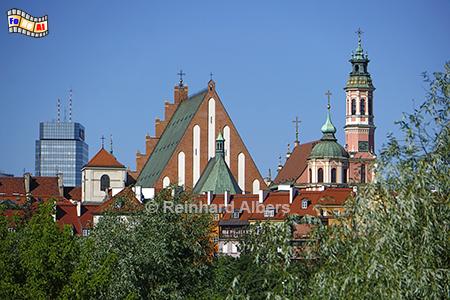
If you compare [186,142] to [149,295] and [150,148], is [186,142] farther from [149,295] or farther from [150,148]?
[149,295]

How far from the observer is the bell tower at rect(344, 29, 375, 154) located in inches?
6417

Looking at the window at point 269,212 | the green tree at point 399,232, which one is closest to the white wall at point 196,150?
the window at point 269,212

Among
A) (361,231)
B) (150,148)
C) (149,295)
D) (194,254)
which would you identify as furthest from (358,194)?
(150,148)

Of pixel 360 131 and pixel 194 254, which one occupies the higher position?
pixel 360 131

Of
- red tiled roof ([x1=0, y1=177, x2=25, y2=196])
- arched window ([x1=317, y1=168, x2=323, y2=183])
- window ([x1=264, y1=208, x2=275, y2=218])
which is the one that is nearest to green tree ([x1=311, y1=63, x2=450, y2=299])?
window ([x1=264, y1=208, x2=275, y2=218])

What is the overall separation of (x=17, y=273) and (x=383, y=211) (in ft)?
40.6

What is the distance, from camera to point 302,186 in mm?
142375

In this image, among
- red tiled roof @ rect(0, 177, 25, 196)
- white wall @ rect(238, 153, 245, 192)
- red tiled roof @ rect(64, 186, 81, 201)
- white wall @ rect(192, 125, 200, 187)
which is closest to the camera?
red tiled roof @ rect(0, 177, 25, 196)

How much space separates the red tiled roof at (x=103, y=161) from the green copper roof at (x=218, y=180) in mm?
12021

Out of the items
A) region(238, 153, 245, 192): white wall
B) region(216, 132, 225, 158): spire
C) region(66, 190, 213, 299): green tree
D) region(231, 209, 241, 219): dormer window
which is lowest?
region(66, 190, 213, 299): green tree

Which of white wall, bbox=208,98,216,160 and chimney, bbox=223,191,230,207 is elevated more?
white wall, bbox=208,98,216,160

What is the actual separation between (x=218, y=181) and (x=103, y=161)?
1770cm

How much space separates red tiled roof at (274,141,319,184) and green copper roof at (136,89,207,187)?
19.4 metres

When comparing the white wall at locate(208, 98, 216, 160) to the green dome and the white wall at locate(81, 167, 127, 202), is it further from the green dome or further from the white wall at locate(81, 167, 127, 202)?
the green dome
